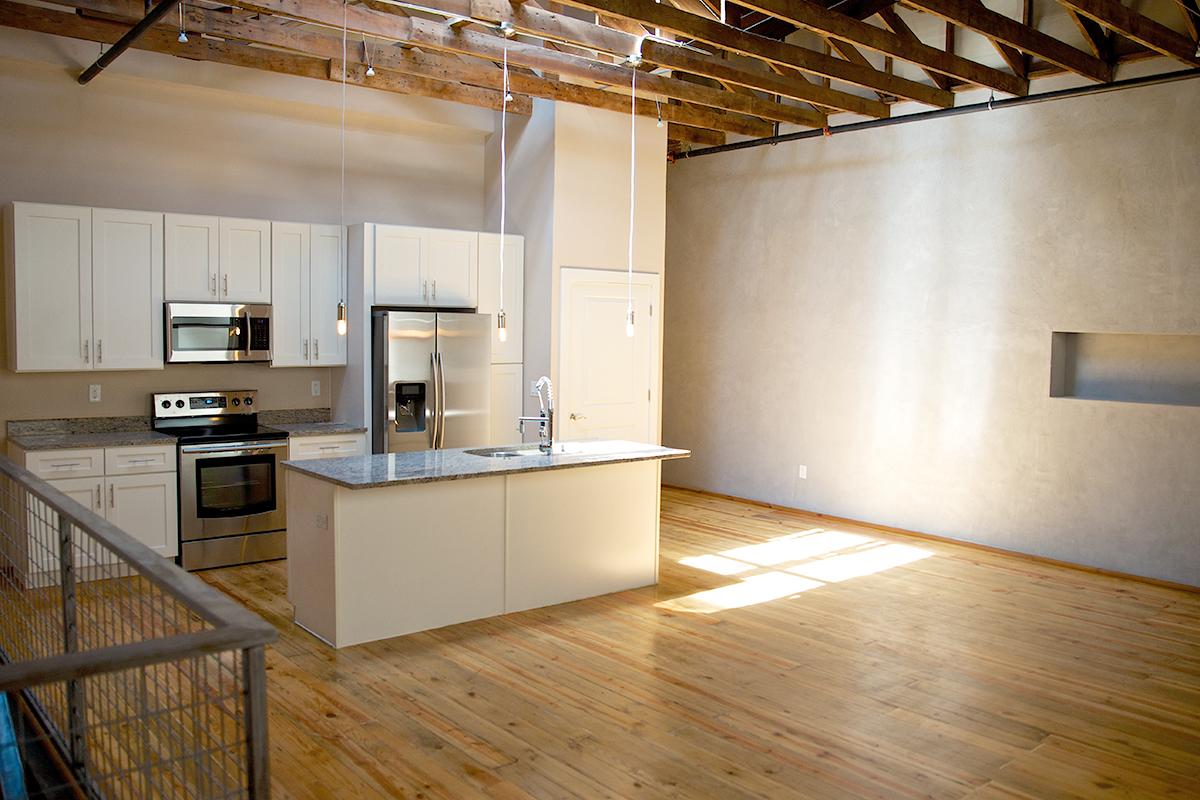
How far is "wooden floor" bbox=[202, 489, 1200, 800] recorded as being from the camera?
359 centimetres

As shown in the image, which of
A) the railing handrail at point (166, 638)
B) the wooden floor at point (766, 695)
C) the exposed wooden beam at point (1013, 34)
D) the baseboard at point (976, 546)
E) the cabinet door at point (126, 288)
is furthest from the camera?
the baseboard at point (976, 546)

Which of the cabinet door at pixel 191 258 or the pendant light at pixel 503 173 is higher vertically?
the pendant light at pixel 503 173

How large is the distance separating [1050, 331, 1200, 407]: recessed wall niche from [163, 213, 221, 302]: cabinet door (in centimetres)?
585

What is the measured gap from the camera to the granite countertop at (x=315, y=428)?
6809mm

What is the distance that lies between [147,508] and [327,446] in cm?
124

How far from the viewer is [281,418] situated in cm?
734

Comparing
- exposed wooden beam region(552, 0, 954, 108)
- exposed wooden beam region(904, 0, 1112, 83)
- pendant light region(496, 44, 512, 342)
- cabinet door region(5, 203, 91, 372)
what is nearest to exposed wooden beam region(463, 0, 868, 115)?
exposed wooden beam region(552, 0, 954, 108)

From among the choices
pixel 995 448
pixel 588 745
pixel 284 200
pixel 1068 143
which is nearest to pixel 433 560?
pixel 588 745

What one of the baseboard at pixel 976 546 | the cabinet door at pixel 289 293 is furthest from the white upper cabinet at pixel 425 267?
the baseboard at pixel 976 546

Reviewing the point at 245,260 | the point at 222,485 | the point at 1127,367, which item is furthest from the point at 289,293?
the point at 1127,367

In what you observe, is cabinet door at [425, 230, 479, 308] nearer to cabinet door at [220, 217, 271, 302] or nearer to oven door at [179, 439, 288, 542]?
cabinet door at [220, 217, 271, 302]

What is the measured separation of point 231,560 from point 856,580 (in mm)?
4141

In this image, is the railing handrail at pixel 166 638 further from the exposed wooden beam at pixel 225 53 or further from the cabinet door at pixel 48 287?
the exposed wooden beam at pixel 225 53

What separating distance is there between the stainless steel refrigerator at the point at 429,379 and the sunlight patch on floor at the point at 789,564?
1.95 metres
